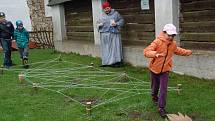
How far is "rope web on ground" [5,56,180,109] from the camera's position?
8508mm

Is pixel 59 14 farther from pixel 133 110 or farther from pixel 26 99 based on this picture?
pixel 133 110

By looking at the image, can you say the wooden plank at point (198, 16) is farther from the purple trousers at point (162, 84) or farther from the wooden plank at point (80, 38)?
the wooden plank at point (80, 38)

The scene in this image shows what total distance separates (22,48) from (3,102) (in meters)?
4.76

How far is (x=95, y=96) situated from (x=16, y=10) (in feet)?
50.0

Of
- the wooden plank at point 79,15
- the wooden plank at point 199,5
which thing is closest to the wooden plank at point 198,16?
the wooden plank at point 199,5

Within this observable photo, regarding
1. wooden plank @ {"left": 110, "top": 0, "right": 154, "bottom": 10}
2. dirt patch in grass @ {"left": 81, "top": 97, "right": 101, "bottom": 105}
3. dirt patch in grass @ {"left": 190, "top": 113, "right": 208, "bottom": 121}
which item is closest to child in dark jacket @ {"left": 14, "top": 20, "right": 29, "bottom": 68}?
wooden plank @ {"left": 110, "top": 0, "right": 154, "bottom": 10}

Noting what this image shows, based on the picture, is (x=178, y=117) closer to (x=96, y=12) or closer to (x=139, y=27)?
(x=139, y=27)

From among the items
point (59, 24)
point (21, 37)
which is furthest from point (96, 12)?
point (59, 24)

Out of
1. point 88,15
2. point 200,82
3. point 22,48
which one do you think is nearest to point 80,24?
point 88,15

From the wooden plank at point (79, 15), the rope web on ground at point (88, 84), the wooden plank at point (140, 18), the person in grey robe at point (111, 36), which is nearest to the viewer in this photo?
the rope web on ground at point (88, 84)

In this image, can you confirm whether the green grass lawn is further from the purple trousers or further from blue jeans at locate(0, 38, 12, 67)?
blue jeans at locate(0, 38, 12, 67)

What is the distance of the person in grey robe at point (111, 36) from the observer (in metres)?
12.2

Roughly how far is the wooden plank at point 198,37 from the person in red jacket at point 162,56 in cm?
278

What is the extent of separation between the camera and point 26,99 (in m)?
8.60
